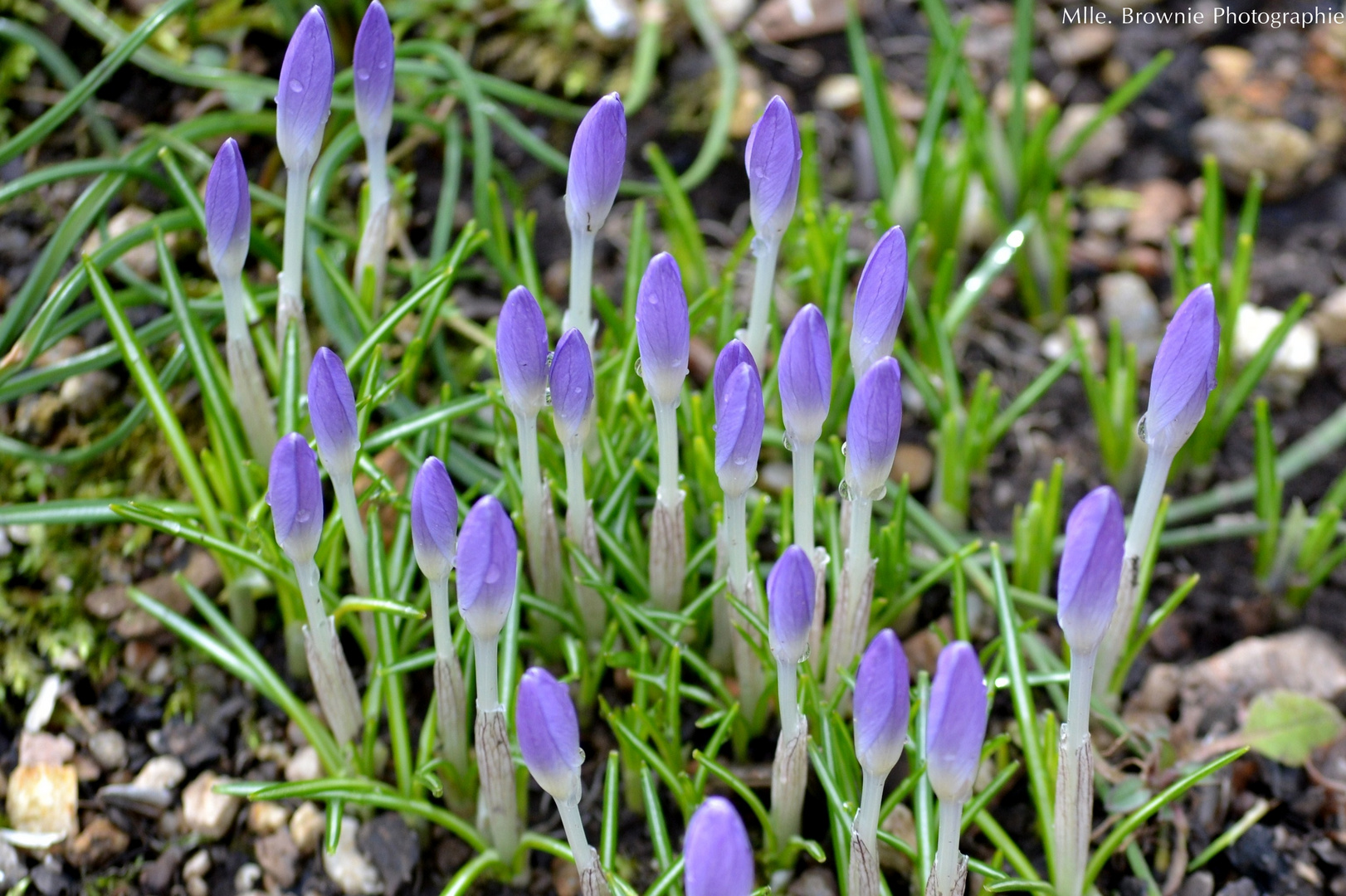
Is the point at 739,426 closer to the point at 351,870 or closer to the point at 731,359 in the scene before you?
the point at 731,359

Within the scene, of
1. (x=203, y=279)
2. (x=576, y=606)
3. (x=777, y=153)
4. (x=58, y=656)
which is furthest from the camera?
(x=203, y=279)

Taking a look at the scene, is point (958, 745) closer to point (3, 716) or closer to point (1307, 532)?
point (1307, 532)

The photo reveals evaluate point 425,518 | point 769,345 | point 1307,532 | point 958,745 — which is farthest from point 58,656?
point 1307,532

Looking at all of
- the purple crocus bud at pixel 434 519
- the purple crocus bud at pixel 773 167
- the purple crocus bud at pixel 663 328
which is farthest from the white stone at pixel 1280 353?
the purple crocus bud at pixel 434 519

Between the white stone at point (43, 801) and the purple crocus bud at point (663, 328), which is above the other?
the purple crocus bud at point (663, 328)

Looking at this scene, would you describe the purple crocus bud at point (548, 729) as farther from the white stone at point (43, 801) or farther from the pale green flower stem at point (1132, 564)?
the white stone at point (43, 801)

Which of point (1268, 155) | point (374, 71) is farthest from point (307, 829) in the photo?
point (1268, 155)

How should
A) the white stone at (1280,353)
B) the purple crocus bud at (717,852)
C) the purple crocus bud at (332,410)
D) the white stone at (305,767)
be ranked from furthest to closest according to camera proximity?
1. the white stone at (1280,353)
2. the white stone at (305,767)
3. the purple crocus bud at (332,410)
4. the purple crocus bud at (717,852)

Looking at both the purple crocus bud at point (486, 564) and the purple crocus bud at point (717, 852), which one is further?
the purple crocus bud at point (486, 564)
